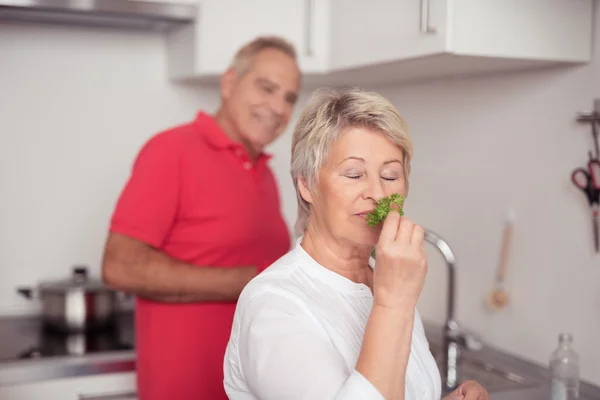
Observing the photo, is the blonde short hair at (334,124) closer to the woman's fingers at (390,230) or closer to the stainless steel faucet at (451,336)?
the woman's fingers at (390,230)

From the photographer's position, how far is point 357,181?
3.62ft

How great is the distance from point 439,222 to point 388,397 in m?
1.47

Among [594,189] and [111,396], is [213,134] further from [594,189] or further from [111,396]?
[594,189]

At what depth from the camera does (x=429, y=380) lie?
1.19m

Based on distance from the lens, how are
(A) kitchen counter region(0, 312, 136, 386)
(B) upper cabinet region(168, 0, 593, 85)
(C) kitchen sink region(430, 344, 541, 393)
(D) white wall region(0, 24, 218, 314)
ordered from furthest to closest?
(D) white wall region(0, 24, 218, 314), (A) kitchen counter region(0, 312, 136, 386), (C) kitchen sink region(430, 344, 541, 393), (B) upper cabinet region(168, 0, 593, 85)

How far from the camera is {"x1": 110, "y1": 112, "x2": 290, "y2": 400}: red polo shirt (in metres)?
1.73

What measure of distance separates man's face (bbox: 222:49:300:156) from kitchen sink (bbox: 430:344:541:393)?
797 millimetres

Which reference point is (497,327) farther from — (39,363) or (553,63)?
(39,363)

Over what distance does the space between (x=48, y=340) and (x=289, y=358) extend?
143 centimetres

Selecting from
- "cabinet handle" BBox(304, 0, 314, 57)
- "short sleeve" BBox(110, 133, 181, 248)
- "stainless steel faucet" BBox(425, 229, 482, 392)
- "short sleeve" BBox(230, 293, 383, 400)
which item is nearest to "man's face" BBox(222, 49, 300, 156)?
"short sleeve" BBox(110, 133, 181, 248)

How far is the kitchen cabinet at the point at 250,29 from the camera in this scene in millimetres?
2191

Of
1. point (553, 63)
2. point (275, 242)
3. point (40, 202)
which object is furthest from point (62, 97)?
point (553, 63)

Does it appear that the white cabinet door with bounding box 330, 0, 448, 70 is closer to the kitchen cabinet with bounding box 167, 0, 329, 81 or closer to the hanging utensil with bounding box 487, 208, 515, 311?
the kitchen cabinet with bounding box 167, 0, 329, 81

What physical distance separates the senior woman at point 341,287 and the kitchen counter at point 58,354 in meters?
1.02
